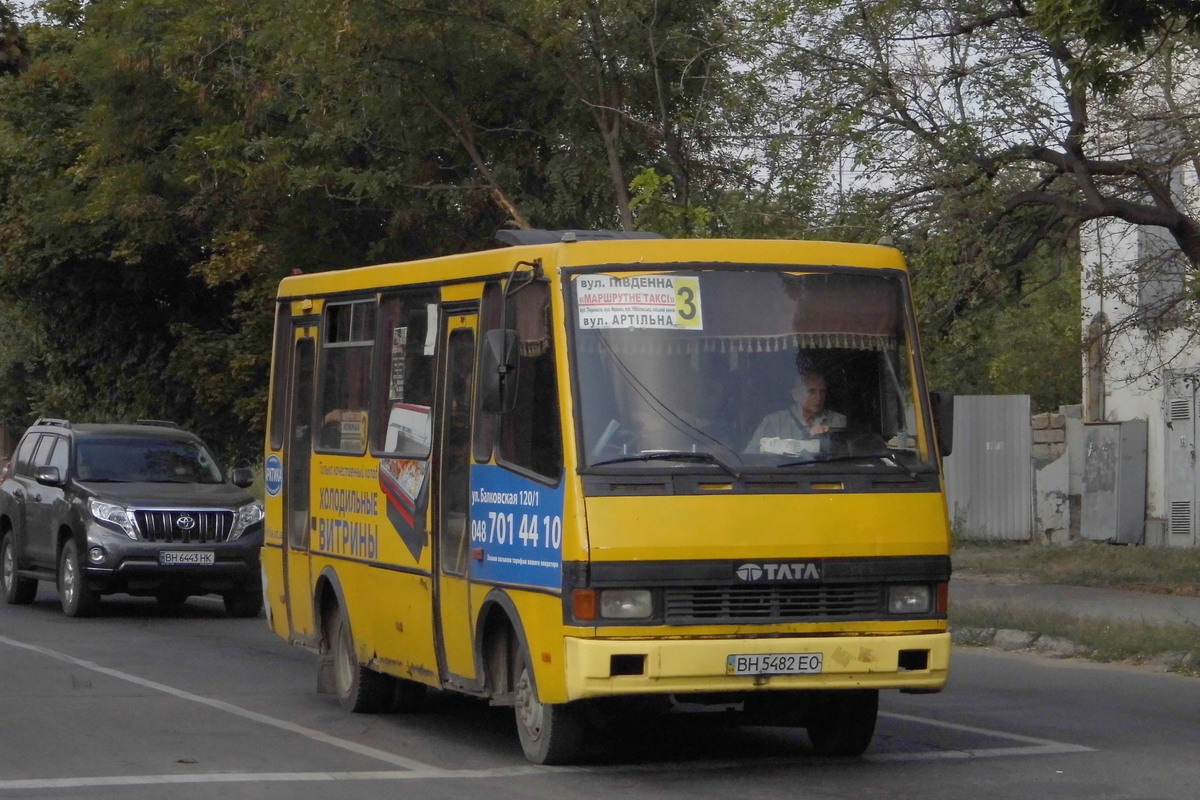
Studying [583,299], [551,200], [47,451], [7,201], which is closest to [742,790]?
[583,299]

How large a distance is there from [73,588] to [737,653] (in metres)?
11.2

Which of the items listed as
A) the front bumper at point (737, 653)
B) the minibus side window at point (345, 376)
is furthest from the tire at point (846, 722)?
the minibus side window at point (345, 376)

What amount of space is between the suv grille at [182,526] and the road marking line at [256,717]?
2859 mm

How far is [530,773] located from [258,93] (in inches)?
651

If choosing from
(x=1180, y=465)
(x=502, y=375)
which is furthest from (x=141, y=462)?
(x=1180, y=465)

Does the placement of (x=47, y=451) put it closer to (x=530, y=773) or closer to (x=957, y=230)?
(x=957, y=230)

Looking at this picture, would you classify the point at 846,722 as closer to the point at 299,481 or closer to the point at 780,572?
the point at 780,572

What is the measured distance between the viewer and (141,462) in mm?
18703

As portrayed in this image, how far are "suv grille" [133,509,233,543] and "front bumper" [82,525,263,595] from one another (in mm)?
82

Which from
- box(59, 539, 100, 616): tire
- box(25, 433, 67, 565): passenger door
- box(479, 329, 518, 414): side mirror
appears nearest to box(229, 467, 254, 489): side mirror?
box(59, 539, 100, 616): tire

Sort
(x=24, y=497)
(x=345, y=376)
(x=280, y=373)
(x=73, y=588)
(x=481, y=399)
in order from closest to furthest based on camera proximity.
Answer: (x=481, y=399) → (x=345, y=376) → (x=280, y=373) → (x=73, y=588) → (x=24, y=497)

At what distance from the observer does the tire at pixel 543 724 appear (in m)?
8.59

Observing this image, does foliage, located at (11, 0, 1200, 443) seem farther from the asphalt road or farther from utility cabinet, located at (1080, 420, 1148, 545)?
the asphalt road

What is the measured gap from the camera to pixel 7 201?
3089cm
